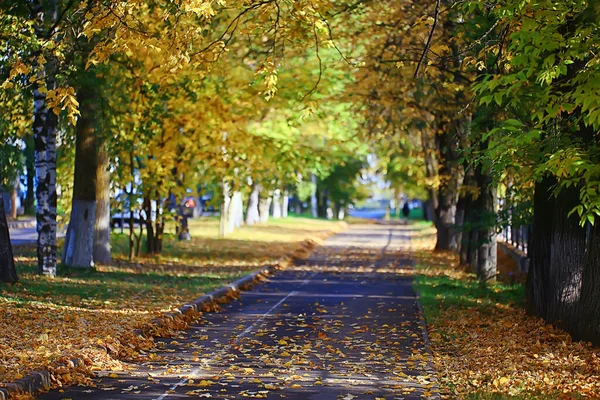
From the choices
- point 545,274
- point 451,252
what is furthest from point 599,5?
point 451,252

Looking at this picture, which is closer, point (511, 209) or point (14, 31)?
point (14, 31)

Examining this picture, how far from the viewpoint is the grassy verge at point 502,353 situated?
926 cm

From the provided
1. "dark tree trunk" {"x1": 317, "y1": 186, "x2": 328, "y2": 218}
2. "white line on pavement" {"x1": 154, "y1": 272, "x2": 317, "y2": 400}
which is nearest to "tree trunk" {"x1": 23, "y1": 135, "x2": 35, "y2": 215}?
"white line on pavement" {"x1": 154, "y1": 272, "x2": 317, "y2": 400}

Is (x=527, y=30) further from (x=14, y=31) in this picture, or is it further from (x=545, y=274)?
(x=14, y=31)

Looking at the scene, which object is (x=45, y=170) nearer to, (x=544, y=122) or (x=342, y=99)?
(x=342, y=99)

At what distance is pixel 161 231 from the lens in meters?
26.5

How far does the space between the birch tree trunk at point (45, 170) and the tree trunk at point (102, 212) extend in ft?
12.2

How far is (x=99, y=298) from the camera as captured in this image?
15664 mm

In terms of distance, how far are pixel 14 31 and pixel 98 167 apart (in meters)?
7.56

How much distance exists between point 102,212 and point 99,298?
666 centimetres

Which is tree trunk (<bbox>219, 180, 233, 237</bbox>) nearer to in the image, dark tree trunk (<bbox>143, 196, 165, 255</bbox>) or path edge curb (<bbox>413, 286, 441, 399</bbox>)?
dark tree trunk (<bbox>143, 196, 165, 255</bbox>)

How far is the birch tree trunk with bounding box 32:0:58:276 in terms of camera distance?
57.5ft

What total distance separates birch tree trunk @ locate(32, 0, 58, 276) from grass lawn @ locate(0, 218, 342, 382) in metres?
0.51

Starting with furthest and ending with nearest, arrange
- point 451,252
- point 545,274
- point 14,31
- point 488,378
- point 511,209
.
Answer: point 451,252 → point 511,209 → point 14,31 → point 545,274 → point 488,378
